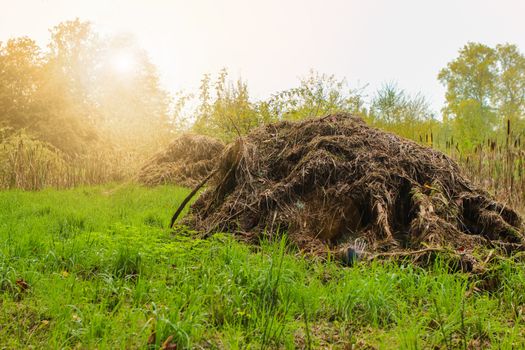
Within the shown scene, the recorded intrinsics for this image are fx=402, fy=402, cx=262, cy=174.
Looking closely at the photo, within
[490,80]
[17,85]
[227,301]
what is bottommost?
[227,301]

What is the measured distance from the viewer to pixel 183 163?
41.7ft

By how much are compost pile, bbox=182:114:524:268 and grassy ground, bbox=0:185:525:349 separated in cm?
56

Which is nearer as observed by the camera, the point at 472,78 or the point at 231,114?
the point at 231,114

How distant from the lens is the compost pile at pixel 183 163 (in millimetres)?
11977

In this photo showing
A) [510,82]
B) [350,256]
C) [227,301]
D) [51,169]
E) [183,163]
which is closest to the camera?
[227,301]

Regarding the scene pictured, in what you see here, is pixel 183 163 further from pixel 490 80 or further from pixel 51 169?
pixel 490 80

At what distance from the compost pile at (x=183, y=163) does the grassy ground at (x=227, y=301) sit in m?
7.93

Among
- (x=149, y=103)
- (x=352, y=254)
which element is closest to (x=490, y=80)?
(x=149, y=103)

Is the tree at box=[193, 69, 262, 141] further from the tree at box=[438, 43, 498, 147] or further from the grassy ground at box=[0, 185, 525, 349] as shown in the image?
the tree at box=[438, 43, 498, 147]

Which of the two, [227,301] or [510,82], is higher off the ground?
[510,82]

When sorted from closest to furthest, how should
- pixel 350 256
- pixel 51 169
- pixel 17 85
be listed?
pixel 350 256 < pixel 51 169 < pixel 17 85

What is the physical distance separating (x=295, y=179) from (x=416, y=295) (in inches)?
84.8

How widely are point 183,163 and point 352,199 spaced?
8.87 metres

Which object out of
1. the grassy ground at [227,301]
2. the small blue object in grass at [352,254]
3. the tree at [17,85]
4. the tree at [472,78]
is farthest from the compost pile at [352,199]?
the tree at [472,78]
